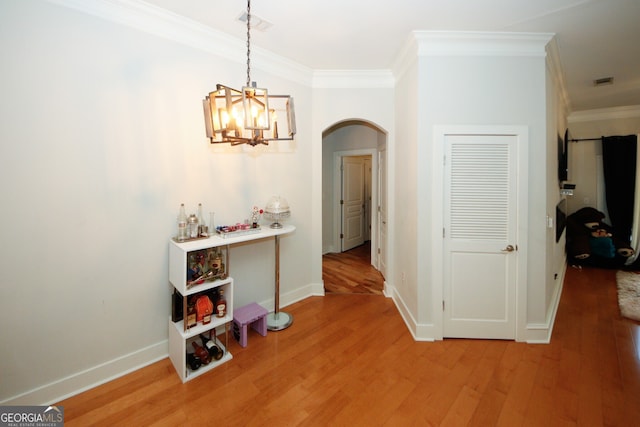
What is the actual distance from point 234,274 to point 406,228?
1.97m

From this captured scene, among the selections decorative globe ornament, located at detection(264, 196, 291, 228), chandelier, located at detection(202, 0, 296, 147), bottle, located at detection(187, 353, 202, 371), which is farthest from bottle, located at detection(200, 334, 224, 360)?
chandelier, located at detection(202, 0, 296, 147)

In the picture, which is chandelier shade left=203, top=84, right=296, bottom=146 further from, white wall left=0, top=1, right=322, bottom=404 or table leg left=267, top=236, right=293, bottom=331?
table leg left=267, top=236, right=293, bottom=331

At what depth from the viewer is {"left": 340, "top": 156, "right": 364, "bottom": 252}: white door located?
586 centimetres

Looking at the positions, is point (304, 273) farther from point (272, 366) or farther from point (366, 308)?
point (272, 366)

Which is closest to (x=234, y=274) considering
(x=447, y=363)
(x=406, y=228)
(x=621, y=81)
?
(x=406, y=228)

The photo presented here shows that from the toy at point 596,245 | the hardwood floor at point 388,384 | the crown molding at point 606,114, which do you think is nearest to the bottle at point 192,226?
the hardwood floor at point 388,384

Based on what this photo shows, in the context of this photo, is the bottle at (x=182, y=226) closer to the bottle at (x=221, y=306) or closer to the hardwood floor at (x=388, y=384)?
the bottle at (x=221, y=306)

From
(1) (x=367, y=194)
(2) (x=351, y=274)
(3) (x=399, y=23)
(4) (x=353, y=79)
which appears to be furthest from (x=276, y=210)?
(1) (x=367, y=194)

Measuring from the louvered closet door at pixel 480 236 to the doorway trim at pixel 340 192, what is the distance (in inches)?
84.3

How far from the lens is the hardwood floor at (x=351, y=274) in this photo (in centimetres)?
399

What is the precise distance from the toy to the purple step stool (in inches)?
219

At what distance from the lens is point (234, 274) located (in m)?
2.91

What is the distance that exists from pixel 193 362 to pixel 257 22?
2.92 metres

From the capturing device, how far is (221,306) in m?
2.37
